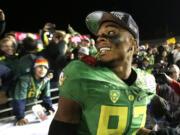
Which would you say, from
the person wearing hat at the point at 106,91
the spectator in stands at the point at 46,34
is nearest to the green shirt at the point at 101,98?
the person wearing hat at the point at 106,91

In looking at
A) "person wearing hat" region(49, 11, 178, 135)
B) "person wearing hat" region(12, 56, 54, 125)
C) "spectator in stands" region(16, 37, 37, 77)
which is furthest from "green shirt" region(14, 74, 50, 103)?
"person wearing hat" region(49, 11, 178, 135)

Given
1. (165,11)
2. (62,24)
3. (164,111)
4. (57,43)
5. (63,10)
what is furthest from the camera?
(165,11)

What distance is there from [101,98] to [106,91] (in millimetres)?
48

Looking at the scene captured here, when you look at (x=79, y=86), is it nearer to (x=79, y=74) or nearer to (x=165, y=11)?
(x=79, y=74)

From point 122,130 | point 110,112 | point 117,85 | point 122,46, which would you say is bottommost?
point 122,130

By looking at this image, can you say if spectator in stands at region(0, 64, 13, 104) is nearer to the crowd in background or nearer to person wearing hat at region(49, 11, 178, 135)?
the crowd in background

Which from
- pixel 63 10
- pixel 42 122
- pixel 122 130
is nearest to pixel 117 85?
pixel 122 130

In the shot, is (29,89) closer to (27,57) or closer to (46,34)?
(27,57)

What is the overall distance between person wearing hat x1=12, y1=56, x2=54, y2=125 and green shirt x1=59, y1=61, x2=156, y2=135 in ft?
6.06

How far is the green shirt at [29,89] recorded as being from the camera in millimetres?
2480

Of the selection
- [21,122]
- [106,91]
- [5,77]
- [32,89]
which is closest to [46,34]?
[32,89]

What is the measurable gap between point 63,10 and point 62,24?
3.91 feet

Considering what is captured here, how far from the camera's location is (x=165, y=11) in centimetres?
1518

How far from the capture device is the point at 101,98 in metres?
0.85
